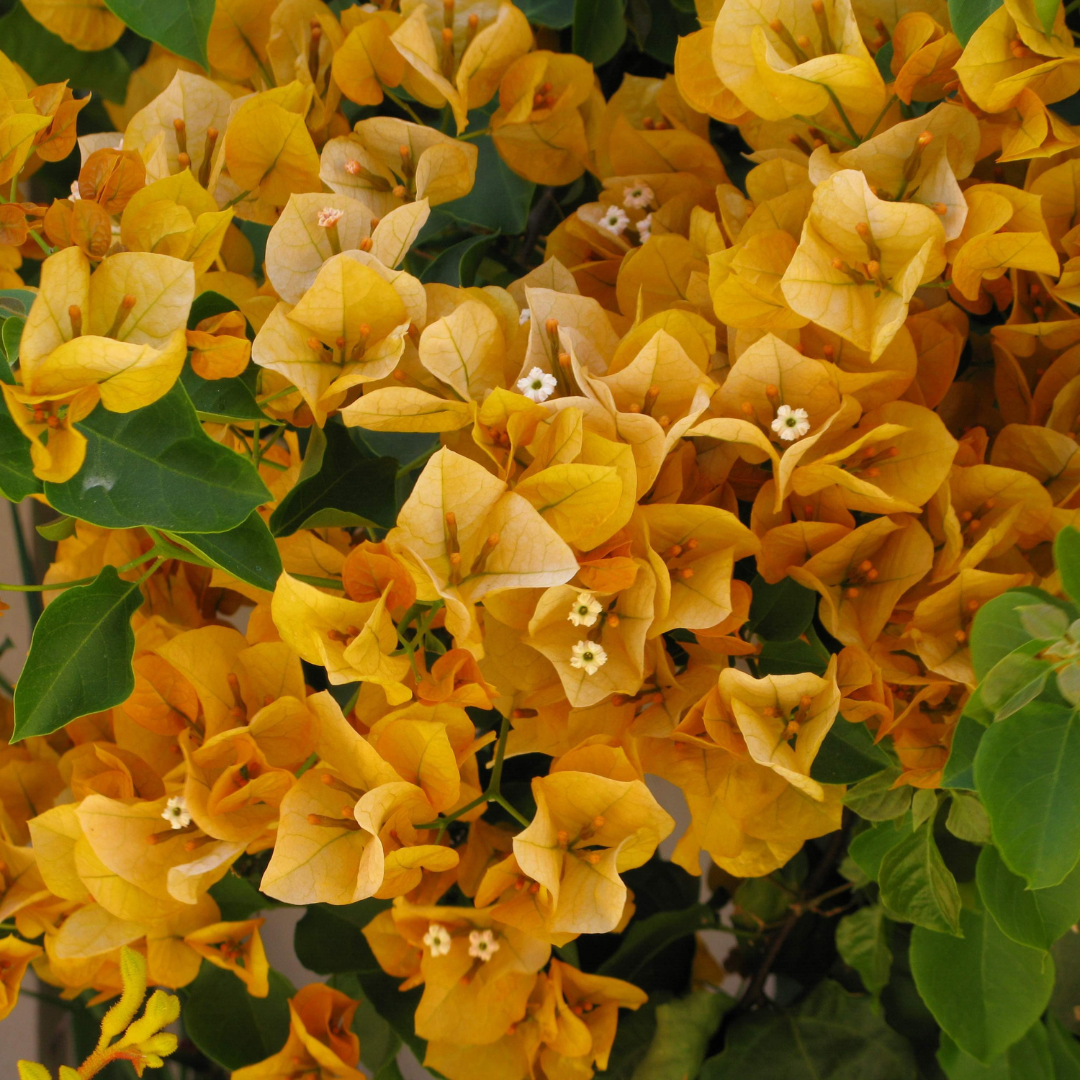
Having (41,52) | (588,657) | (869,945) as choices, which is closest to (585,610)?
(588,657)

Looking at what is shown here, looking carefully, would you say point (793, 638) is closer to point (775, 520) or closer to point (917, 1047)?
point (775, 520)

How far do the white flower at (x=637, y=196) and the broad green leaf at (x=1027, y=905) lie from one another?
1.40 ft

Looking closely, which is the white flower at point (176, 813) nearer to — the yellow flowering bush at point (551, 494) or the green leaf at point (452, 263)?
the yellow flowering bush at point (551, 494)

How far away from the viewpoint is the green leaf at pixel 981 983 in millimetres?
640

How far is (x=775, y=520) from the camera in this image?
0.55 meters

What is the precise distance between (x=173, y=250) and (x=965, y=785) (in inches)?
18.1

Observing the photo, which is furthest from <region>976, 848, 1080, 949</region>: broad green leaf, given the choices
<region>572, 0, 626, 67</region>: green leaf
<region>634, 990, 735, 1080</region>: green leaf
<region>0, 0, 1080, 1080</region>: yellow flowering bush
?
<region>572, 0, 626, 67</region>: green leaf

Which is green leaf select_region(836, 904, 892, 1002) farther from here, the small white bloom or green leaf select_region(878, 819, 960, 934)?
the small white bloom

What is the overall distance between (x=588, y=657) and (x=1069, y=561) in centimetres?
21

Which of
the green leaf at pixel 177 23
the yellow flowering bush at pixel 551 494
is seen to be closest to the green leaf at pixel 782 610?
the yellow flowering bush at pixel 551 494

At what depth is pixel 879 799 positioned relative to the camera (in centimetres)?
57

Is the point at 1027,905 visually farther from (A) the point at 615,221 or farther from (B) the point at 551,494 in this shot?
(A) the point at 615,221

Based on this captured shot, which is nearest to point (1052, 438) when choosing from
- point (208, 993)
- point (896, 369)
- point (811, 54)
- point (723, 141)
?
point (896, 369)

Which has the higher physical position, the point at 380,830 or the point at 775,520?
the point at 775,520
